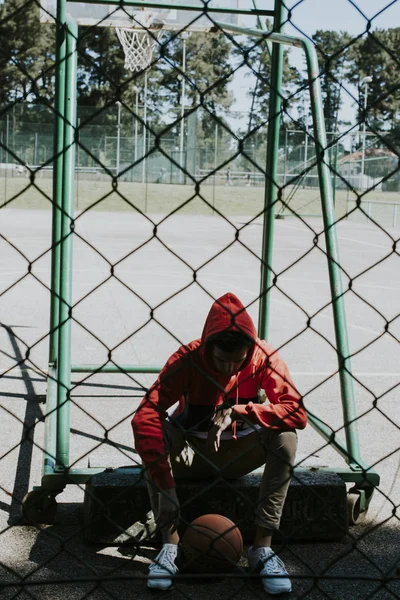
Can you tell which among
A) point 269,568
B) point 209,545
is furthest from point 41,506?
point 269,568

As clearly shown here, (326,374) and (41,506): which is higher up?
(41,506)

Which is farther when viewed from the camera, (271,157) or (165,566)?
(271,157)

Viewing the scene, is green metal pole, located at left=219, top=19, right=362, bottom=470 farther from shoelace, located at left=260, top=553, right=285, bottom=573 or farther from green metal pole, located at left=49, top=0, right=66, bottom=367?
green metal pole, located at left=49, top=0, right=66, bottom=367

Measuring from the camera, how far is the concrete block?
3270mm

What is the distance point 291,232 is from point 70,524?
19.7 metres

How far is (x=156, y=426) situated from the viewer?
2.97 metres

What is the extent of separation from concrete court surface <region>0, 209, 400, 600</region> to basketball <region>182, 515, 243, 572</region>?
8 centimetres

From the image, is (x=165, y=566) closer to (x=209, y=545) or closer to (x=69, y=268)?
(x=209, y=545)

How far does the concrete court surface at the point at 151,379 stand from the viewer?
292cm

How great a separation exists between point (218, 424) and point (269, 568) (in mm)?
554

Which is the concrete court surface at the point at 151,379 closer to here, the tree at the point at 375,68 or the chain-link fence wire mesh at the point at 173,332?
the chain-link fence wire mesh at the point at 173,332

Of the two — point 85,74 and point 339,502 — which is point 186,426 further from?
point 85,74

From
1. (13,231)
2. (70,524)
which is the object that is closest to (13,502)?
(70,524)

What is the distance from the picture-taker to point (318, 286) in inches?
454
